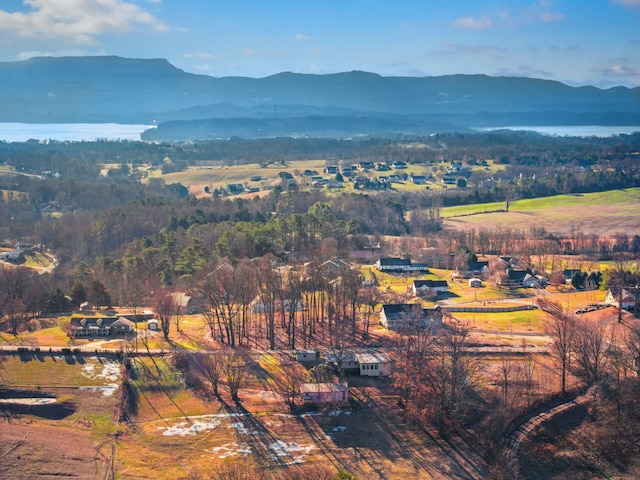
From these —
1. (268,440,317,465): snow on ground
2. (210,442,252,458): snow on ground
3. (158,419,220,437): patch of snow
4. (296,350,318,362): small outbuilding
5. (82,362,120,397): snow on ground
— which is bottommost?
(268,440,317,465): snow on ground

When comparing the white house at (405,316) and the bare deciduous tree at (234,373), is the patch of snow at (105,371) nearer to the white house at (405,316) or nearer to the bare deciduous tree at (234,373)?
the bare deciduous tree at (234,373)

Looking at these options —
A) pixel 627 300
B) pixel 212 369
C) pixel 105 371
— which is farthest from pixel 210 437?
pixel 627 300

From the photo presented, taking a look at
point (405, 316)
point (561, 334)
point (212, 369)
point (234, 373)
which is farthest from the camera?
point (405, 316)

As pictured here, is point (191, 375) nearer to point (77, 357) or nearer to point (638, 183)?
point (77, 357)

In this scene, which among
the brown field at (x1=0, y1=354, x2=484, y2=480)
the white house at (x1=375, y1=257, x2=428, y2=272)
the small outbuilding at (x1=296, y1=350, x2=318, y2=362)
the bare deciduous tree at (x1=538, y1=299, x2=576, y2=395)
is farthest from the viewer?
the white house at (x1=375, y1=257, x2=428, y2=272)

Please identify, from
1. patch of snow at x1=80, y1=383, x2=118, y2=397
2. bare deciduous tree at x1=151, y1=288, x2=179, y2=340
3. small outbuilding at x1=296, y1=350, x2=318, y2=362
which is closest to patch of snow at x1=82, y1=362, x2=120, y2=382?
patch of snow at x1=80, y1=383, x2=118, y2=397

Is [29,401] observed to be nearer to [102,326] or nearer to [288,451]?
[102,326]

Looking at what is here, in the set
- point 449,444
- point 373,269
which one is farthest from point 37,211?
point 449,444

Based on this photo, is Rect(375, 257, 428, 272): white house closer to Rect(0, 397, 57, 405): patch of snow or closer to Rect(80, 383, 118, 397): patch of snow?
Rect(80, 383, 118, 397): patch of snow
